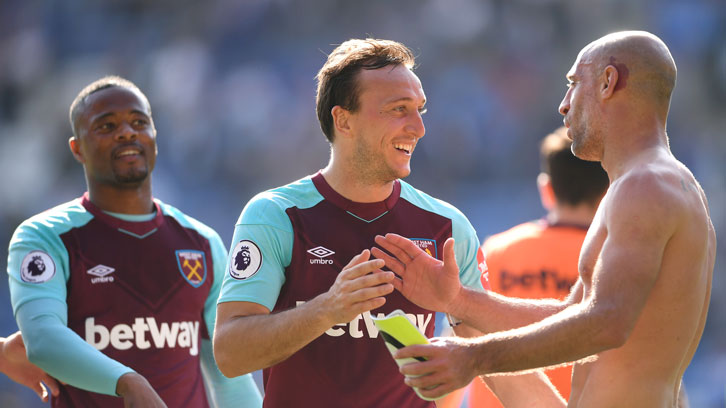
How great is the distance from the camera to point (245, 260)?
3.72 m

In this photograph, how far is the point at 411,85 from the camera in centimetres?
410

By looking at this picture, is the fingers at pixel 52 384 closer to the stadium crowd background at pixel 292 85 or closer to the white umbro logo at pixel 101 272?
the white umbro logo at pixel 101 272

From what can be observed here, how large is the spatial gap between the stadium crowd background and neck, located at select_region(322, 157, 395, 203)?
357 inches

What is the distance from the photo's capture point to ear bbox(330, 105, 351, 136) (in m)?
4.16

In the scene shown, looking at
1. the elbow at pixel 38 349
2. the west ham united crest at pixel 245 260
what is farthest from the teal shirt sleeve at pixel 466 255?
the elbow at pixel 38 349

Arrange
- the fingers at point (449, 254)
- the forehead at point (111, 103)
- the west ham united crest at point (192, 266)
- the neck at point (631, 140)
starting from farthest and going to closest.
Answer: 1. the forehead at point (111, 103)
2. the west ham united crest at point (192, 266)
3. the fingers at point (449, 254)
4. the neck at point (631, 140)

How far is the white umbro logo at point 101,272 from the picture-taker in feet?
15.2

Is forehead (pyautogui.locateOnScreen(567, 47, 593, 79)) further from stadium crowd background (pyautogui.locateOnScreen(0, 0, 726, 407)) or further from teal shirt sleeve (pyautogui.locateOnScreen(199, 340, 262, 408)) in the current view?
stadium crowd background (pyautogui.locateOnScreen(0, 0, 726, 407))

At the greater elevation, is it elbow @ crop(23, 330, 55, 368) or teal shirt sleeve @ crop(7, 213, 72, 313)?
teal shirt sleeve @ crop(7, 213, 72, 313)

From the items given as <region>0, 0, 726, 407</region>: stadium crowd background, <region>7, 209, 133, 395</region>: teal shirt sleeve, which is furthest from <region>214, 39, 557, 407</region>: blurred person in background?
<region>0, 0, 726, 407</region>: stadium crowd background

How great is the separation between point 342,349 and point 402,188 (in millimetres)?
907

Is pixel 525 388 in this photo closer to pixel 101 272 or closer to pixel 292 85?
pixel 101 272

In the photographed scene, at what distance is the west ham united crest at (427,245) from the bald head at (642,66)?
1120mm

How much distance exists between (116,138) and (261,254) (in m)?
1.65
